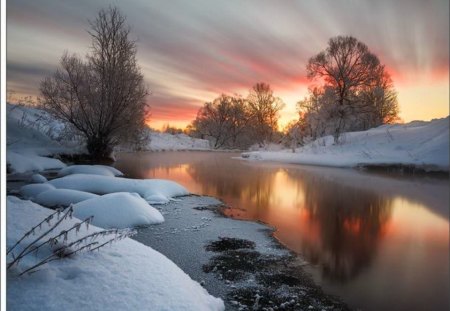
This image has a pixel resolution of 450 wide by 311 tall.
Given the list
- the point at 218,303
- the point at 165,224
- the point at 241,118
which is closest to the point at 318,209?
the point at 165,224

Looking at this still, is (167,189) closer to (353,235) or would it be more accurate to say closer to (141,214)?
(141,214)

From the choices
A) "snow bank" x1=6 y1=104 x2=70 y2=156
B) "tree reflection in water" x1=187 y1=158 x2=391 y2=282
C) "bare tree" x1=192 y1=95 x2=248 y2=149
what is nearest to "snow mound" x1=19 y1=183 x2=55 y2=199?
"tree reflection in water" x1=187 y1=158 x2=391 y2=282

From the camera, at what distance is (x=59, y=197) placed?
673 cm

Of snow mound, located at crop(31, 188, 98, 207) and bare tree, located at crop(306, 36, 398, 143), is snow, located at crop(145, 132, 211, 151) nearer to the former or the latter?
bare tree, located at crop(306, 36, 398, 143)

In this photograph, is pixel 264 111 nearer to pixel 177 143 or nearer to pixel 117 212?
pixel 177 143

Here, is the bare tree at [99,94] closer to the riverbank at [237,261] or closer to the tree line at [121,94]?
the tree line at [121,94]

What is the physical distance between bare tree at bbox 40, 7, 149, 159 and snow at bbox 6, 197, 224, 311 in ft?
39.9

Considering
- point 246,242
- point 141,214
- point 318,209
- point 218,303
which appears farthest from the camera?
point 318,209

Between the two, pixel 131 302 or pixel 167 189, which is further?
pixel 167 189

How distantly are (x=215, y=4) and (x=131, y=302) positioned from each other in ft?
7.56

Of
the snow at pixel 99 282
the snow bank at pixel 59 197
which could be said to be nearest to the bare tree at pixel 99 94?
the snow bank at pixel 59 197

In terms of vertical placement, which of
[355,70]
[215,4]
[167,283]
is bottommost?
[167,283]

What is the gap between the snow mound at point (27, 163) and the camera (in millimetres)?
11037

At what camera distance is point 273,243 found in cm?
500
